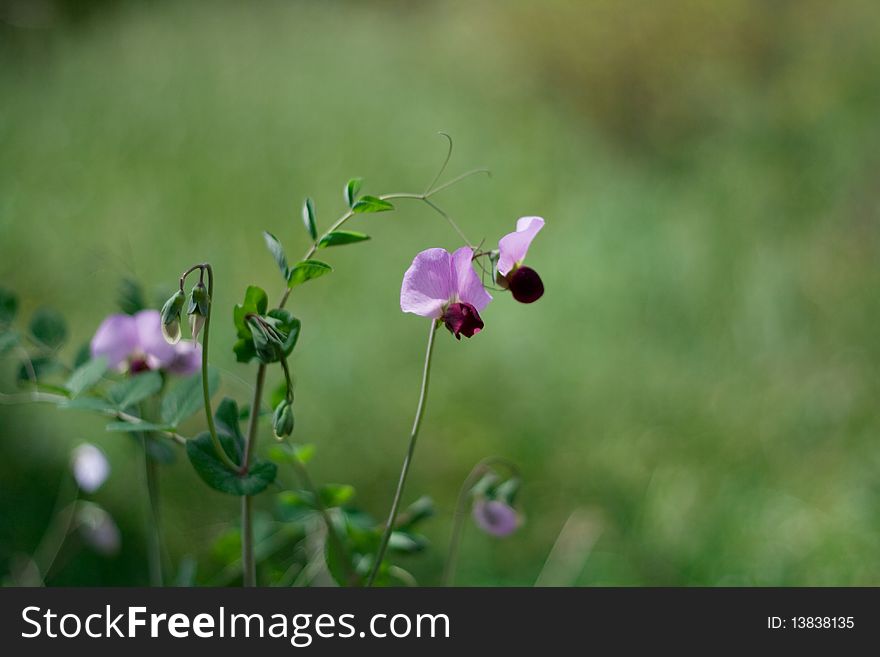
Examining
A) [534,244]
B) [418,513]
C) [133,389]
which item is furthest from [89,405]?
[534,244]

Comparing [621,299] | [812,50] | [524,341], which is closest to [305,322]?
[524,341]

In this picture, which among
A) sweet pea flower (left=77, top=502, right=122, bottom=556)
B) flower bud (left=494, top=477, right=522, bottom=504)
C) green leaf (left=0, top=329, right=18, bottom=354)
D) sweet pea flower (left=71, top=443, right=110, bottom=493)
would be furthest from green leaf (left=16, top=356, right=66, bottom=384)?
flower bud (left=494, top=477, right=522, bottom=504)

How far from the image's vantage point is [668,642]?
0.62m

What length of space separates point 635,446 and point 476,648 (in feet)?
2.90

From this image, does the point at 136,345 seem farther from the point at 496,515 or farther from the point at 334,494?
the point at 496,515

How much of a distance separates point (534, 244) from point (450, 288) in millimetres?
1519

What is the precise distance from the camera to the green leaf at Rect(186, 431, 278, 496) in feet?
1.80

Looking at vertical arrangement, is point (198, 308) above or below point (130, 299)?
below

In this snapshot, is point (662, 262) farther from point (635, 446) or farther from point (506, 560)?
point (506, 560)

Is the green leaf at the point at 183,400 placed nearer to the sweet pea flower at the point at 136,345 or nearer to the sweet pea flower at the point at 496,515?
the sweet pea flower at the point at 136,345

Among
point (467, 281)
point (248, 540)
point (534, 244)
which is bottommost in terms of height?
point (248, 540)

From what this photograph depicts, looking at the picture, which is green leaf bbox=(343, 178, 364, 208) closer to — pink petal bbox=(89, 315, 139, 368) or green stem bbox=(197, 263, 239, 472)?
green stem bbox=(197, 263, 239, 472)

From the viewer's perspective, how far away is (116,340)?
678mm

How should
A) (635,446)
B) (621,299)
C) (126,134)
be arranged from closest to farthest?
(635,446)
(621,299)
(126,134)
